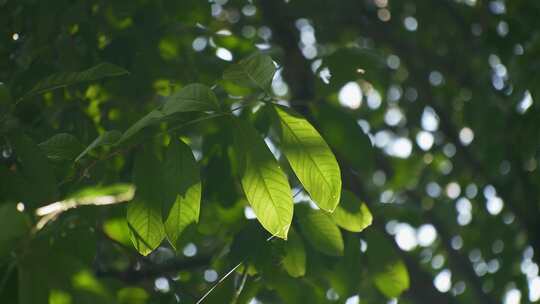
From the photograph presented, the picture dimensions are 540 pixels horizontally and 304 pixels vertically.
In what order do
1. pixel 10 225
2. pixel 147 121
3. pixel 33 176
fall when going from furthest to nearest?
pixel 33 176 → pixel 147 121 → pixel 10 225

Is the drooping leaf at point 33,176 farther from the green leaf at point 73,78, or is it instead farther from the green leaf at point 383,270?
the green leaf at point 383,270

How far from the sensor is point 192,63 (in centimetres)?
215

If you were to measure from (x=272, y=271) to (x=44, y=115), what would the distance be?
840mm

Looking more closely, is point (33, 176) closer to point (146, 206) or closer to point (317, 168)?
point (146, 206)

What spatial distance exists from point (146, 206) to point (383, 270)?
777 millimetres

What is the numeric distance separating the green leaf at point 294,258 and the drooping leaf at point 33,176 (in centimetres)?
53

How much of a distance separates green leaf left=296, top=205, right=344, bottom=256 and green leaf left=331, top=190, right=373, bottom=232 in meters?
0.02

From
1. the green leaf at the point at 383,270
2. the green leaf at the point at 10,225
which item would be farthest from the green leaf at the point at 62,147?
the green leaf at the point at 383,270

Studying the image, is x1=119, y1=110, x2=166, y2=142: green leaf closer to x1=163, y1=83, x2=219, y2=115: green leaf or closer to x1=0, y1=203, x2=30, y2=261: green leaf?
x1=163, y1=83, x2=219, y2=115: green leaf

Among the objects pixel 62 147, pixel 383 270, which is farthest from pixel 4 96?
pixel 383 270

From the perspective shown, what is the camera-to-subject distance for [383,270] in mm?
2014

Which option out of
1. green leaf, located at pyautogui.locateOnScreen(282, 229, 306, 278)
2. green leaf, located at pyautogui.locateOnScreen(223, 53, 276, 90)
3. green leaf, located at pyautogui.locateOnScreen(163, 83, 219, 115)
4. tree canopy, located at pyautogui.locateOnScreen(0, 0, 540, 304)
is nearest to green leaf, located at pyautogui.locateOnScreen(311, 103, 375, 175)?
tree canopy, located at pyautogui.locateOnScreen(0, 0, 540, 304)

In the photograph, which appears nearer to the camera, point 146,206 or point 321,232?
point 146,206

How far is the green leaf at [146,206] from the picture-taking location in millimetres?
1467
